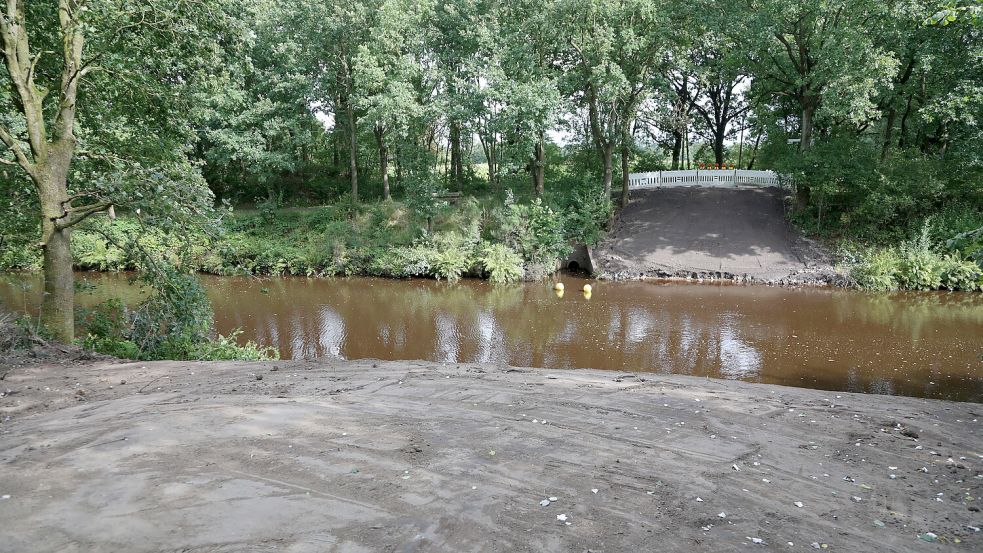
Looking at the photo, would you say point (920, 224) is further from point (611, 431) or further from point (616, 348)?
point (611, 431)

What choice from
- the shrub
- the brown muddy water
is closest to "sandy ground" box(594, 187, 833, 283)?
the shrub

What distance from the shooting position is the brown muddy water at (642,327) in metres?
10.7

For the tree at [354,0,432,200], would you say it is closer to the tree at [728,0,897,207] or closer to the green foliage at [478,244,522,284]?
the green foliage at [478,244,522,284]

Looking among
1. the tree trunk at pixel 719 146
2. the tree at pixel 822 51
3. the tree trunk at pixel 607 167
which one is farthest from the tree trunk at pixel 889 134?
the tree trunk at pixel 719 146

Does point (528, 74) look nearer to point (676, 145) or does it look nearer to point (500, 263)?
point (500, 263)

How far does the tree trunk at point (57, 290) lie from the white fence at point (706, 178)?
21567mm

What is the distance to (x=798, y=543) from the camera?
11.0ft

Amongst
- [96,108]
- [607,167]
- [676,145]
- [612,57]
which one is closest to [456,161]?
[607,167]

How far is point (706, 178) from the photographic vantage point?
1019 inches

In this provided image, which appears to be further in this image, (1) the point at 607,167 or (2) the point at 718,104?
(2) the point at 718,104

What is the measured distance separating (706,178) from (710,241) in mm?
5566

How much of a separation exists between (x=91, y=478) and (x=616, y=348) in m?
9.80

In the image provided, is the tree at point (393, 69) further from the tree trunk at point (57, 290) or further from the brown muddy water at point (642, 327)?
the tree trunk at point (57, 290)

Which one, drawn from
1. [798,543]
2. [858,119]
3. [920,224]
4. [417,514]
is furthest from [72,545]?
[920,224]
